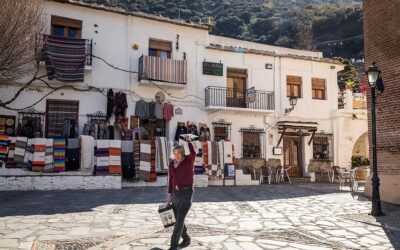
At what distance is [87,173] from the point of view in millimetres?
13320

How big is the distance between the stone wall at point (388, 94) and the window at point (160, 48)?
28.4 ft

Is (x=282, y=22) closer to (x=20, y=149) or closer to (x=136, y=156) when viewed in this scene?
(x=136, y=156)

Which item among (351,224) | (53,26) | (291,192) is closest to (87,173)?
(53,26)

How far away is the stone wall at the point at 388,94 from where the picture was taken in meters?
10.8

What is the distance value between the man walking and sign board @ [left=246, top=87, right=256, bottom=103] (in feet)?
38.7

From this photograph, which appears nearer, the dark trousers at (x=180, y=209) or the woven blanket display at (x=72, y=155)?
the dark trousers at (x=180, y=209)

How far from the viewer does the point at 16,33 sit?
9.73 meters

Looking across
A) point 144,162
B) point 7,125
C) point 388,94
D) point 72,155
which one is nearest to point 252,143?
point 144,162

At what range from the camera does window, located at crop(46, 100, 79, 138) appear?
14.4m

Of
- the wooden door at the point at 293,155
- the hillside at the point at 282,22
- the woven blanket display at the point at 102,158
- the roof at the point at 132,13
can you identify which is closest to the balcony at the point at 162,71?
the roof at the point at 132,13

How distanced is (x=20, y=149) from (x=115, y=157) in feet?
10.7

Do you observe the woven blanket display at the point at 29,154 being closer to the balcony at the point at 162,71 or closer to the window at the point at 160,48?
the balcony at the point at 162,71

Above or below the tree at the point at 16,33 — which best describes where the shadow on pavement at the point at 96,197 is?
below

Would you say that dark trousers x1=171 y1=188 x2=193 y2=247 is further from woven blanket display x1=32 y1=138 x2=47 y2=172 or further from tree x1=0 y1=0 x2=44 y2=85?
woven blanket display x1=32 y1=138 x2=47 y2=172
